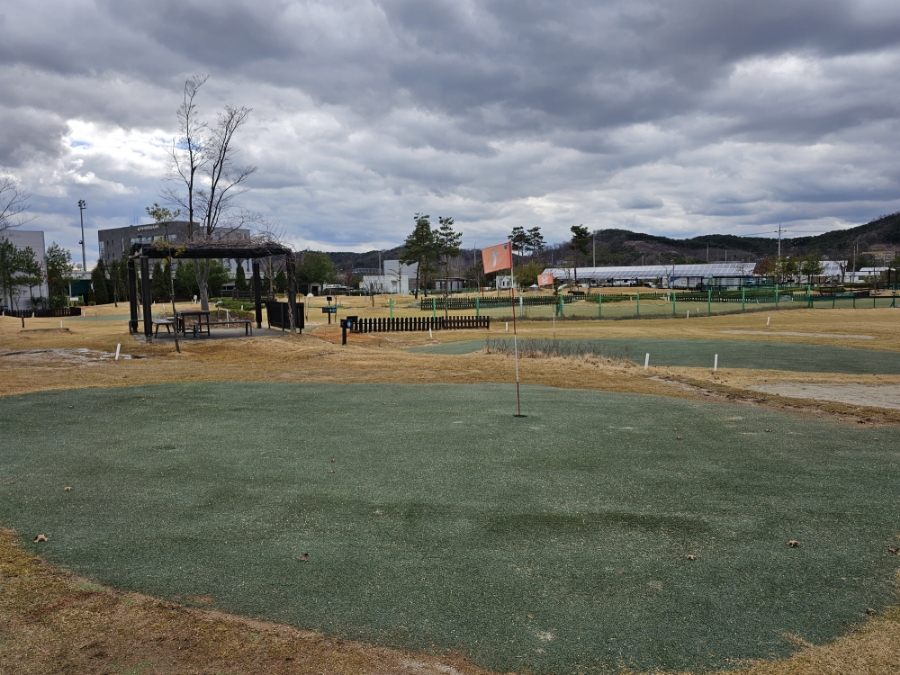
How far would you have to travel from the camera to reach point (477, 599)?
412cm

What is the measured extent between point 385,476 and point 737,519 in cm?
330

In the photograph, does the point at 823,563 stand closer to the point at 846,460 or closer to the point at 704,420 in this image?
the point at 846,460

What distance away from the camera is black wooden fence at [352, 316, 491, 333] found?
29781 mm

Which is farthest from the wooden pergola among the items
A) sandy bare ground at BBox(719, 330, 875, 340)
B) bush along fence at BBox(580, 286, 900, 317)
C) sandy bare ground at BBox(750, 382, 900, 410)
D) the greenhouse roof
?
the greenhouse roof

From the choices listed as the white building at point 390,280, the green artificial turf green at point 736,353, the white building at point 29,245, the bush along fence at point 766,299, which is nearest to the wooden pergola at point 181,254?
the green artificial turf green at point 736,353

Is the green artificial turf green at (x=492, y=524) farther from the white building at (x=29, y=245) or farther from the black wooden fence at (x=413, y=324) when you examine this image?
the white building at (x=29, y=245)

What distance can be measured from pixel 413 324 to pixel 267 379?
17.4 meters

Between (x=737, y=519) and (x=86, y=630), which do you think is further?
(x=737, y=519)

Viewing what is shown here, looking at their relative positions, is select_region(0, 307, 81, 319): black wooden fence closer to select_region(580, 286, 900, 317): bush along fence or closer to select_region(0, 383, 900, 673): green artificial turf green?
select_region(580, 286, 900, 317): bush along fence

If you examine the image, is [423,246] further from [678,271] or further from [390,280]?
[678,271]

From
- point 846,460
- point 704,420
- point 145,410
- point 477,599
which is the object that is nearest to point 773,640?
point 477,599

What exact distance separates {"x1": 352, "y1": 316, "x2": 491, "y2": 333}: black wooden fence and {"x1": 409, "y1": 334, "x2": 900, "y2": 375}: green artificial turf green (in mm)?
5887

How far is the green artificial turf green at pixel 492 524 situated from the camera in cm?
388

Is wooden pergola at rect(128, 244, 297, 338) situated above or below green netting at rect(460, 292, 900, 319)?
above
